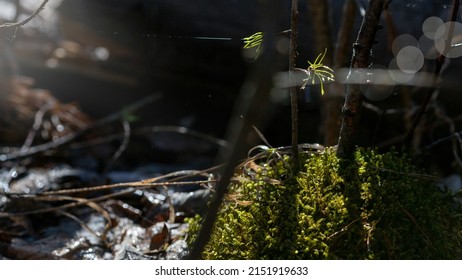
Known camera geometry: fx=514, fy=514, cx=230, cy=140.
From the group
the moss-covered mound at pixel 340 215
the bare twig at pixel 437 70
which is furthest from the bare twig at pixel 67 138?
the bare twig at pixel 437 70

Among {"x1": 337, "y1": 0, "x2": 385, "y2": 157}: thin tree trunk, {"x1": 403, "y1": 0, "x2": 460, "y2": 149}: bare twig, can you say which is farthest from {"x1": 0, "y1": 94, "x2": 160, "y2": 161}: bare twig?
{"x1": 403, "y1": 0, "x2": 460, "y2": 149}: bare twig

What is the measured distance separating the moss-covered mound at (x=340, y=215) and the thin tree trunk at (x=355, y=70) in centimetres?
6

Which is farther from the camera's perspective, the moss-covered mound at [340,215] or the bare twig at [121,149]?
the bare twig at [121,149]

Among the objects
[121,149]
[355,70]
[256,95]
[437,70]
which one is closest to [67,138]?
[121,149]

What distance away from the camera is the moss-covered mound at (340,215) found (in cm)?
152

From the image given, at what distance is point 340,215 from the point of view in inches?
61.3

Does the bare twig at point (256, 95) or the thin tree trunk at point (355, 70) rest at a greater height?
the thin tree trunk at point (355, 70)

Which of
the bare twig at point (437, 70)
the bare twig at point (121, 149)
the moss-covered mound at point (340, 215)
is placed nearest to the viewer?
the moss-covered mound at point (340, 215)

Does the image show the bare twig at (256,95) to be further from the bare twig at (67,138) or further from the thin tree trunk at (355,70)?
the bare twig at (67,138)
